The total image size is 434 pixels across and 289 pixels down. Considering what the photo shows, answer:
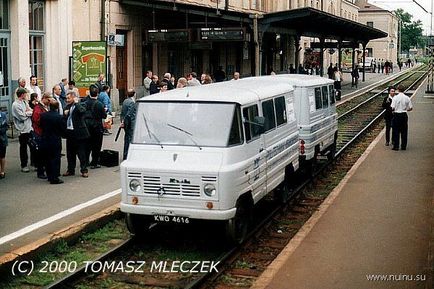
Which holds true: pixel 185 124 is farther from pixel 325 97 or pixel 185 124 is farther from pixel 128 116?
pixel 325 97

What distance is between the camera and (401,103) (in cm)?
1909

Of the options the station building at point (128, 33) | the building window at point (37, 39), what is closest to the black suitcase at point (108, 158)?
the station building at point (128, 33)

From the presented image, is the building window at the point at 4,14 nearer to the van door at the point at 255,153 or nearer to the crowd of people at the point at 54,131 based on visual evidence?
the crowd of people at the point at 54,131

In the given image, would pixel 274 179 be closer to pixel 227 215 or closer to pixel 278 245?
pixel 278 245

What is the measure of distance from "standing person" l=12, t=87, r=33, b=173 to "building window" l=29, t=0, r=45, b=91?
7.67 meters

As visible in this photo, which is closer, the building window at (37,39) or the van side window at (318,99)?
the van side window at (318,99)

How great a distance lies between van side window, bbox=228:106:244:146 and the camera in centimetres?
998

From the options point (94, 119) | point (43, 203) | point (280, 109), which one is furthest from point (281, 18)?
point (43, 203)

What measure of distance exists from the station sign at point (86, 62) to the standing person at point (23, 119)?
6.26 metres

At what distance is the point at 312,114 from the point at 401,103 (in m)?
4.91

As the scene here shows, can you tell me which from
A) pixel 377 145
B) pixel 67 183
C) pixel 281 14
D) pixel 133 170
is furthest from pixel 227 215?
pixel 281 14

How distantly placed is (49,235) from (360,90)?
138 feet

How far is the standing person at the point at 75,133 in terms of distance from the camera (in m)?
14.2

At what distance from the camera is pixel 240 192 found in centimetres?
991
